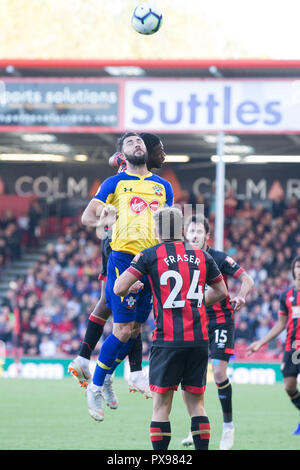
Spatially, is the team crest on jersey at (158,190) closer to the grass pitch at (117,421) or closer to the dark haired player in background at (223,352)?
the dark haired player in background at (223,352)

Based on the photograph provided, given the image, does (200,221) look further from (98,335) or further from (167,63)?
(167,63)

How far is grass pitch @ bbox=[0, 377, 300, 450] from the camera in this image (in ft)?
32.3

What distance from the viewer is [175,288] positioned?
7102 mm

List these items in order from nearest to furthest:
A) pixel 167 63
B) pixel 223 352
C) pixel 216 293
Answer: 1. pixel 216 293
2. pixel 223 352
3. pixel 167 63

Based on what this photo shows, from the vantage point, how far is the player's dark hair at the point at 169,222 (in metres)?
7.01

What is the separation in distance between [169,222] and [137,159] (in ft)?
3.31

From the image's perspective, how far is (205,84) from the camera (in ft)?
63.0
